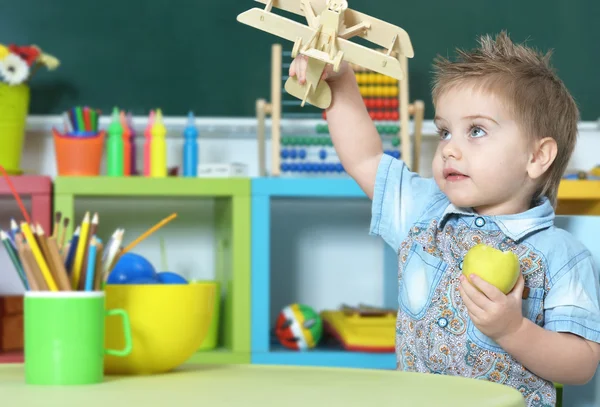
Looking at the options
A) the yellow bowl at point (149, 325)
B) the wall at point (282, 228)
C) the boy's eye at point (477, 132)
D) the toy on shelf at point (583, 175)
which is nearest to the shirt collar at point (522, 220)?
the boy's eye at point (477, 132)

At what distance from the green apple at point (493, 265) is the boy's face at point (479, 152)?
240mm

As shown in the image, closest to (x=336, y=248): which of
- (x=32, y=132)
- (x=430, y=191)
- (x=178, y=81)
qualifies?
(x=178, y=81)

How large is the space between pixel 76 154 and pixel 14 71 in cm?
27

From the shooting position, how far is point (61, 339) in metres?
0.74

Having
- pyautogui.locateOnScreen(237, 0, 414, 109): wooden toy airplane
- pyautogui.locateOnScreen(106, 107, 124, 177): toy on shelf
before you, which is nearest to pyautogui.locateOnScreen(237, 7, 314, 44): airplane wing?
pyautogui.locateOnScreen(237, 0, 414, 109): wooden toy airplane

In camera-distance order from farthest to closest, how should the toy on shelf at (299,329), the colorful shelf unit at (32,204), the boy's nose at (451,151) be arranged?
the toy on shelf at (299,329) → the colorful shelf unit at (32,204) → the boy's nose at (451,151)

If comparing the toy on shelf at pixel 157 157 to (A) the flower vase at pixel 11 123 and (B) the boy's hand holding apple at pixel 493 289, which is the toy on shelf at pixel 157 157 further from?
(B) the boy's hand holding apple at pixel 493 289

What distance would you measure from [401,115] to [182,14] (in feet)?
2.28

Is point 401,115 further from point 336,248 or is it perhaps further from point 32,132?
point 32,132

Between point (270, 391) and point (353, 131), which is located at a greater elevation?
point (353, 131)

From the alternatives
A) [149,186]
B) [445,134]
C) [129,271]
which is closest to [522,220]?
[445,134]

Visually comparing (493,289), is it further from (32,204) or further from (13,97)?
(13,97)

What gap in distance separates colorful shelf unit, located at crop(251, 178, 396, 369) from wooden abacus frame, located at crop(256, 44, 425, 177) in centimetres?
13

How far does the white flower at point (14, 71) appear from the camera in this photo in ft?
7.00
